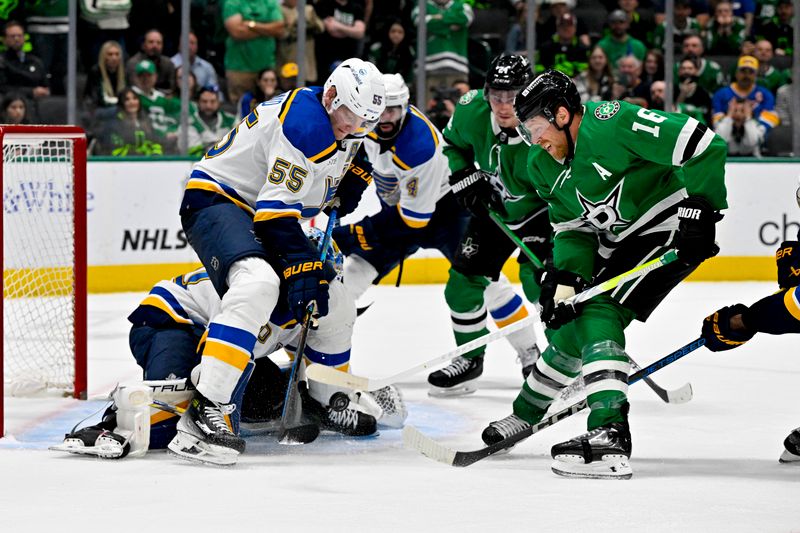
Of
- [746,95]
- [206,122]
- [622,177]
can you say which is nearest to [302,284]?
[622,177]

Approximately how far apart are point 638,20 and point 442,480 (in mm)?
5617

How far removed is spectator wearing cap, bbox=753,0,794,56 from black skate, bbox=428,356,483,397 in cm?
430

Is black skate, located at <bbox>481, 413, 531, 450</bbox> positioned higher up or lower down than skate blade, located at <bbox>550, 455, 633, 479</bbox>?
lower down

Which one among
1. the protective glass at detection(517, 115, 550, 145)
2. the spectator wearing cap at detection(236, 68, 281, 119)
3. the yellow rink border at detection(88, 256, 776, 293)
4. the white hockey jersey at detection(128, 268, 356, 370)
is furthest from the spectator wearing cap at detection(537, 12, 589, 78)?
the protective glass at detection(517, 115, 550, 145)

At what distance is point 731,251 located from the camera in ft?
26.5

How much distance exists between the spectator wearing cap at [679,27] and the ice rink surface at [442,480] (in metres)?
3.65

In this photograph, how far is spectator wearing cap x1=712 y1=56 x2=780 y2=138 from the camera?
27.3 feet

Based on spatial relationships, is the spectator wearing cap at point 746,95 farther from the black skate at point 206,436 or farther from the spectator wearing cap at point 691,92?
the black skate at point 206,436

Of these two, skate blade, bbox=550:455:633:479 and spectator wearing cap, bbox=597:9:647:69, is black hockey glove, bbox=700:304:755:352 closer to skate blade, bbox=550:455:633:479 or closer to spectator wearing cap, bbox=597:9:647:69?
skate blade, bbox=550:455:633:479

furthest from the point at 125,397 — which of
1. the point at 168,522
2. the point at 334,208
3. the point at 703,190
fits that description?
the point at 703,190

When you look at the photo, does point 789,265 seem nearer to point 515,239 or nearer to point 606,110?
point 606,110

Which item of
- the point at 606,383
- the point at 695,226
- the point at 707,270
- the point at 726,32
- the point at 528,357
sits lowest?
the point at 707,270

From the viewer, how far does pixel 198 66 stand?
25.1ft

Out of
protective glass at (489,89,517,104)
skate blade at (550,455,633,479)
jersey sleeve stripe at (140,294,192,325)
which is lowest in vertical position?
skate blade at (550,455,633,479)
